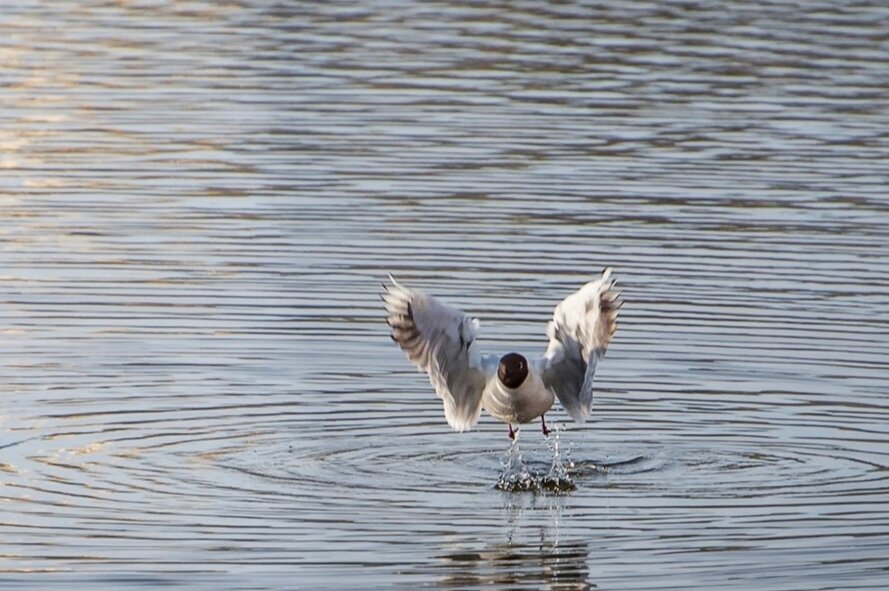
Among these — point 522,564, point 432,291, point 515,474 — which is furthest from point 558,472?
point 432,291

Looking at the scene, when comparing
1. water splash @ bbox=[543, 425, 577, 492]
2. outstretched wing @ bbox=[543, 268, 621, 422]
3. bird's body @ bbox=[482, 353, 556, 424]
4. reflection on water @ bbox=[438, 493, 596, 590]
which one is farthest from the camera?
water splash @ bbox=[543, 425, 577, 492]

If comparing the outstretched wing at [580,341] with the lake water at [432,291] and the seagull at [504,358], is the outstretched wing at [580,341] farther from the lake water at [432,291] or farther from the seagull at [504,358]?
the lake water at [432,291]

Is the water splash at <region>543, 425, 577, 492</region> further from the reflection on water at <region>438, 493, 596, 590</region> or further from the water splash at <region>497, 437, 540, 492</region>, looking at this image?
the reflection on water at <region>438, 493, 596, 590</region>

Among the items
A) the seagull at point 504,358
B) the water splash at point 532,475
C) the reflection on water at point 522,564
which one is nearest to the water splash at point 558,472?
the water splash at point 532,475

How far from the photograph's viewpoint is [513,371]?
535 inches

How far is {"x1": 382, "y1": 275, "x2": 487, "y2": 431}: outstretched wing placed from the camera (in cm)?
1394

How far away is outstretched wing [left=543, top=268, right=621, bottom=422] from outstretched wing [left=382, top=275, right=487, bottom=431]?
0.48 meters

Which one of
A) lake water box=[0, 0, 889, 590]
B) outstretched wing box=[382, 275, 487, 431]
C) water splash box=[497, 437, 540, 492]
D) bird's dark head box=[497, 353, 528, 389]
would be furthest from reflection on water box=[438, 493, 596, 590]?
outstretched wing box=[382, 275, 487, 431]

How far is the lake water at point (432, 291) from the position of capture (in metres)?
12.5

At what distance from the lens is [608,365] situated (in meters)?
16.5

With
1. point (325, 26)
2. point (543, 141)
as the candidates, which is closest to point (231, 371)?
point (543, 141)

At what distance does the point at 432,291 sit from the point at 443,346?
13.6 ft

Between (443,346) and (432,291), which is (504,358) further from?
(432,291)

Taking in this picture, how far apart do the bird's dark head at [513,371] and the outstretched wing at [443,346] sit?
0.30m
